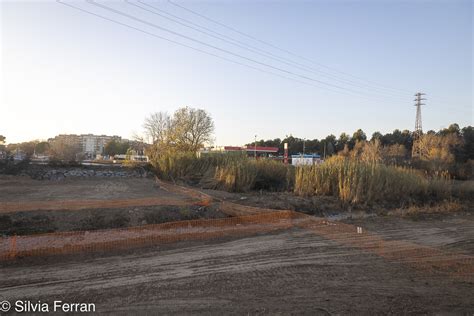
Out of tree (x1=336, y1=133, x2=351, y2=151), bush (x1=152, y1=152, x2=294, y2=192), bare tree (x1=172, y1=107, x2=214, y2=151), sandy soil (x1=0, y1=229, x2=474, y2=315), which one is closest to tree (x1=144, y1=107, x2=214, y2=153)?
bare tree (x1=172, y1=107, x2=214, y2=151)

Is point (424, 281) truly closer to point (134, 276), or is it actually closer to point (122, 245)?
point (134, 276)

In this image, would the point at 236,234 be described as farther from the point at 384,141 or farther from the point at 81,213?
the point at 384,141

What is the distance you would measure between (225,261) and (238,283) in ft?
4.43

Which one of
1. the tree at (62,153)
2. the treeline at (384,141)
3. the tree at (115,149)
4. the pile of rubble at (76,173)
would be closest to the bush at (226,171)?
the pile of rubble at (76,173)

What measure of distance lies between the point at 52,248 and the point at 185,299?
4.12 meters

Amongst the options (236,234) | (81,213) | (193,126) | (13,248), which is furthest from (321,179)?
(193,126)

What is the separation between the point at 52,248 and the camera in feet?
26.2

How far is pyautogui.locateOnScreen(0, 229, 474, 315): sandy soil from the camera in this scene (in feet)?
17.5

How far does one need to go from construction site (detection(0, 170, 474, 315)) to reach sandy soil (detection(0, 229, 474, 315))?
20mm

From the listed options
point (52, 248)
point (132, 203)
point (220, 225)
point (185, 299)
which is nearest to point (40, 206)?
point (132, 203)

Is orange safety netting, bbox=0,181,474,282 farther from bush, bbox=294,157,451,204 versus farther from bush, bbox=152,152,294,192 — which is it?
bush, bbox=152,152,294,192

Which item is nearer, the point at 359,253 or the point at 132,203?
the point at 359,253

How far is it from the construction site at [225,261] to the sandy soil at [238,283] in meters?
0.02

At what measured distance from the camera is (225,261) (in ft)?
24.5
